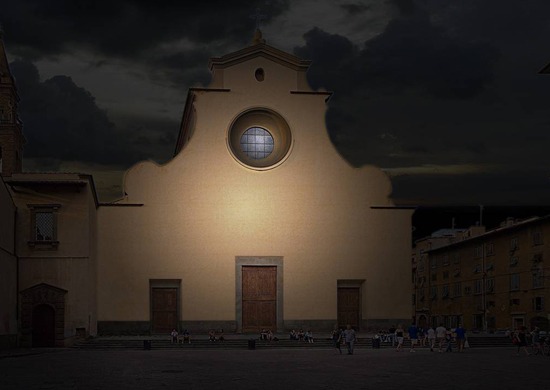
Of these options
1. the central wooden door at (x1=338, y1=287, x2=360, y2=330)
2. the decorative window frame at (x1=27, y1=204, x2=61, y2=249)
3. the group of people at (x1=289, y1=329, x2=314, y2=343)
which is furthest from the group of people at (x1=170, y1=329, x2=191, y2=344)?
the central wooden door at (x1=338, y1=287, x2=360, y2=330)

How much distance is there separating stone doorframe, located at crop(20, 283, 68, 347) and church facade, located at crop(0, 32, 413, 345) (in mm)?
4102

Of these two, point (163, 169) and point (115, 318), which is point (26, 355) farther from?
point (163, 169)

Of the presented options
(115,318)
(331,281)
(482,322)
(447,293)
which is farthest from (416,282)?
(115,318)

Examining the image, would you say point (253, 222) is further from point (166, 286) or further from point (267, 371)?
point (267, 371)

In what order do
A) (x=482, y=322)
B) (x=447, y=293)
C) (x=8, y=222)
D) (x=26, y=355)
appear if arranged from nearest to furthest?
(x=26, y=355) → (x=8, y=222) → (x=482, y=322) → (x=447, y=293)

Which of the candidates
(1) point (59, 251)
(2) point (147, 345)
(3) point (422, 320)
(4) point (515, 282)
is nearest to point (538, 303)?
(4) point (515, 282)

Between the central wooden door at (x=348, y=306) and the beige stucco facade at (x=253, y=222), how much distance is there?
51 cm

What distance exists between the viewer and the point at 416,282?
84.0 metres

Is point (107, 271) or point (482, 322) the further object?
point (482, 322)

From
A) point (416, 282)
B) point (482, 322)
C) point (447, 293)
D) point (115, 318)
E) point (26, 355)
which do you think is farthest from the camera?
point (416, 282)

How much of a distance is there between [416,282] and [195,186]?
41.6 meters

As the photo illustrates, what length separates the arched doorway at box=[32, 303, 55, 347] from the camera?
4025cm

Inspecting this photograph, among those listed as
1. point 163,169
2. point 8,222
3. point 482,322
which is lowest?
point 482,322

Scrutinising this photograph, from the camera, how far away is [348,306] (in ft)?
156
